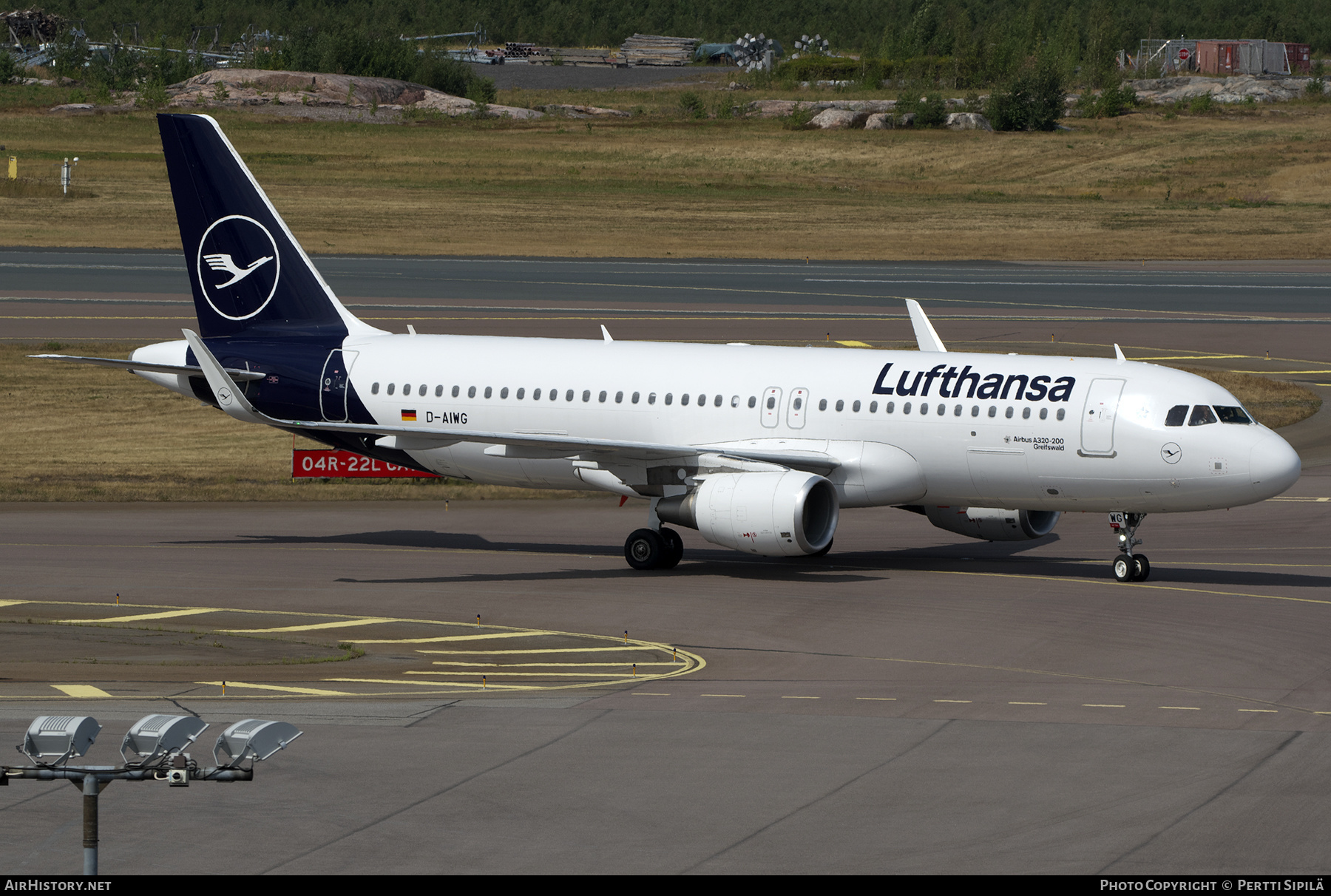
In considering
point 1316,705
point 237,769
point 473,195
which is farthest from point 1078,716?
point 473,195

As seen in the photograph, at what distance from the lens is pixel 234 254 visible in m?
44.5

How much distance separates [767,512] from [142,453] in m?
25.6

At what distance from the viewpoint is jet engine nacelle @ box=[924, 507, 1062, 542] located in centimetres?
4000

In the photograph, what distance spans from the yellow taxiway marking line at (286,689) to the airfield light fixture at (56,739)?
13.7 meters

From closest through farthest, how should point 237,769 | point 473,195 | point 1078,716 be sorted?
point 237,769 < point 1078,716 < point 473,195

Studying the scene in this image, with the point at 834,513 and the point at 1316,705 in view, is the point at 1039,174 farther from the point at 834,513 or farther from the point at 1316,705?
the point at 1316,705

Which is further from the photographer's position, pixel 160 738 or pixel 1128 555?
pixel 1128 555

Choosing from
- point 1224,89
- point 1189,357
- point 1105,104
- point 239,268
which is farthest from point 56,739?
point 1224,89

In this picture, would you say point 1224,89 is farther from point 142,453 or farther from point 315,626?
point 315,626

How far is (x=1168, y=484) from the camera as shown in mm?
36562

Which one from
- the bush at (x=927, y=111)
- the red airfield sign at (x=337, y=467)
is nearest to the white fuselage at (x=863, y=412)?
the red airfield sign at (x=337, y=467)

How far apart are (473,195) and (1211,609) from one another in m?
102

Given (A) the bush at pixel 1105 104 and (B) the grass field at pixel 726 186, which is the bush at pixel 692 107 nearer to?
(B) the grass field at pixel 726 186

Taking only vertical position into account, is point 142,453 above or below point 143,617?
above
